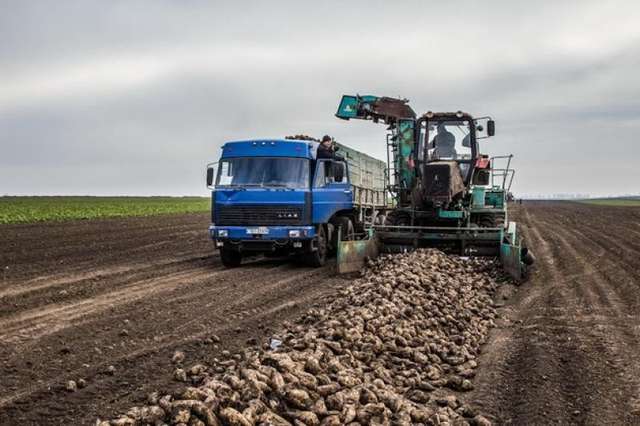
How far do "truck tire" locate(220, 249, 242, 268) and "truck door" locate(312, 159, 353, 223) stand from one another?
2169 millimetres

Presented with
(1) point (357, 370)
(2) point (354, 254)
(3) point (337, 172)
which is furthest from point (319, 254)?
(1) point (357, 370)

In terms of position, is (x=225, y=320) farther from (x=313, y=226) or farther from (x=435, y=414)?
(x=313, y=226)

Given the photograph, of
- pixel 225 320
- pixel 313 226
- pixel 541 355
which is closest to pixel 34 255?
pixel 313 226

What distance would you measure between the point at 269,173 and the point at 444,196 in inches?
165

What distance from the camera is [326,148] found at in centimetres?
1573

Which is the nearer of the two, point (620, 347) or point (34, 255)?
point (620, 347)

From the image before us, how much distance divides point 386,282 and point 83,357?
16.4ft

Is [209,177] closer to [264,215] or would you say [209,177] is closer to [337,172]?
[264,215]

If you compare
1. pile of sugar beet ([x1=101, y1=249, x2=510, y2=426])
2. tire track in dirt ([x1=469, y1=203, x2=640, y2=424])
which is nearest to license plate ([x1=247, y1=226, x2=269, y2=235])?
pile of sugar beet ([x1=101, y1=249, x2=510, y2=426])

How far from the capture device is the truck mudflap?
1391cm

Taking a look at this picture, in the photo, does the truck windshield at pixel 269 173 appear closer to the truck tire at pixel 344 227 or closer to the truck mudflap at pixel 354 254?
the truck mudflap at pixel 354 254

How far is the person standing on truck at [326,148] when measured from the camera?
50.8 ft

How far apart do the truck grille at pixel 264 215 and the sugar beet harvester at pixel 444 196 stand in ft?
5.02

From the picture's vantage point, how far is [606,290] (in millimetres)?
12156
